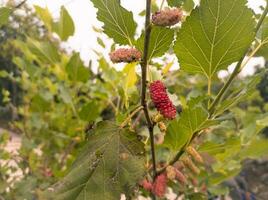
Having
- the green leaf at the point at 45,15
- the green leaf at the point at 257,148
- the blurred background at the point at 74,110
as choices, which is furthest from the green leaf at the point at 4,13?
the green leaf at the point at 45,15

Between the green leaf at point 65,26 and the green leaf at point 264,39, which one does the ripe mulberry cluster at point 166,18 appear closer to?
the green leaf at point 264,39

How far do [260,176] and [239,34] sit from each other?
A: 6.81 metres

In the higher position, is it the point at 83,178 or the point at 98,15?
the point at 98,15

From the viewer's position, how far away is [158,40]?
0.51 meters

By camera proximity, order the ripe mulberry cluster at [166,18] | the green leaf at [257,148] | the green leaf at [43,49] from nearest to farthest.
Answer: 1. the ripe mulberry cluster at [166,18]
2. the green leaf at [257,148]
3. the green leaf at [43,49]

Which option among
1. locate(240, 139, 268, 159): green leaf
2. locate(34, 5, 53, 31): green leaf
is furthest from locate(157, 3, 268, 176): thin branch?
locate(34, 5, 53, 31): green leaf

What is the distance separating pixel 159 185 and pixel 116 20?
23 centimetres

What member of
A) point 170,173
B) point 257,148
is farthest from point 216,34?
point 257,148

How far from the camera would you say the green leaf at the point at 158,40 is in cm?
50

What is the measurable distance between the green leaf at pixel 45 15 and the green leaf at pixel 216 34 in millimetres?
785

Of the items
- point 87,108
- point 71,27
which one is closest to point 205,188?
point 87,108

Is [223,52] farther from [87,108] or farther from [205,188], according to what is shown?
[205,188]

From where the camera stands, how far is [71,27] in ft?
3.51

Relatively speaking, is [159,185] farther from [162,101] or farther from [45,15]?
[45,15]
